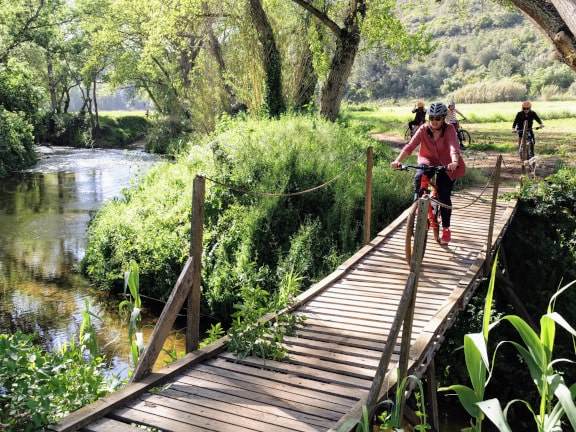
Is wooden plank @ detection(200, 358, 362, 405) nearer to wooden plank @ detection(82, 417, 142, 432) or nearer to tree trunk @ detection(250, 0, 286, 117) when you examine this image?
wooden plank @ detection(82, 417, 142, 432)

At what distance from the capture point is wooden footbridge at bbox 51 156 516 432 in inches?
172

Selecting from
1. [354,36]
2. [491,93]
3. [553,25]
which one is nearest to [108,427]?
[553,25]

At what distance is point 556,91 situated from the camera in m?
50.5

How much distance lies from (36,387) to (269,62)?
15.2 metres

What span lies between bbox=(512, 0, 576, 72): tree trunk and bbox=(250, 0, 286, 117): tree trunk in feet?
32.9

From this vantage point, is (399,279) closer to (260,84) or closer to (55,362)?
(55,362)

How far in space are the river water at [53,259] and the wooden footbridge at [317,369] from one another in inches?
37.7

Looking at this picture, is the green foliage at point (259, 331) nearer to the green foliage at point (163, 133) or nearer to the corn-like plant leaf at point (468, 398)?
the corn-like plant leaf at point (468, 398)

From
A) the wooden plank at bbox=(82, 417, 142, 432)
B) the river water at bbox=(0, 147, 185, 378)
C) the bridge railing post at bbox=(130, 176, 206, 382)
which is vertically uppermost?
the bridge railing post at bbox=(130, 176, 206, 382)

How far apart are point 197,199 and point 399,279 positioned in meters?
3.20

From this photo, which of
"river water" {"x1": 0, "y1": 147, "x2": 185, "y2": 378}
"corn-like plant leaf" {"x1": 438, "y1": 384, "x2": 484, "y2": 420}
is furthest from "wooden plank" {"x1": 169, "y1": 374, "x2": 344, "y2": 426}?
"corn-like plant leaf" {"x1": 438, "y1": 384, "x2": 484, "y2": 420}

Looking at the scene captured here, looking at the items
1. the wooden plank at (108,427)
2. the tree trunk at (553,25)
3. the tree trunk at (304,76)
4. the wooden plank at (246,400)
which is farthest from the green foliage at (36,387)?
the tree trunk at (304,76)

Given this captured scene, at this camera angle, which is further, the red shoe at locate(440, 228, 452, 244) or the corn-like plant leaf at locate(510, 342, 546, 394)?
the red shoe at locate(440, 228, 452, 244)

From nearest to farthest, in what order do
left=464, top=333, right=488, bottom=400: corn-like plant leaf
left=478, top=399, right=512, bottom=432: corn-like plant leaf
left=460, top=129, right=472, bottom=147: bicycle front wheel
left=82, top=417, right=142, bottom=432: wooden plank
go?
left=478, top=399, right=512, bottom=432: corn-like plant leaf → left=464, top=333, right=488, bottom=400: corn-like plant leaf → left=82, top=417, right=142, bottom=432: wooden plank → left=460, top=129, right=472, bottom=147: bicycle front wheel
